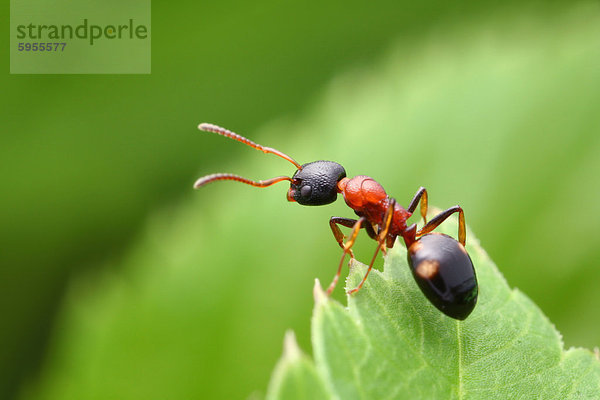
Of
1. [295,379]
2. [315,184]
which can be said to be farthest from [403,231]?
[295,379]

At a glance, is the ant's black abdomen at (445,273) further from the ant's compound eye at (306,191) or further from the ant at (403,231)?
the ant's compound eye at (306,191)

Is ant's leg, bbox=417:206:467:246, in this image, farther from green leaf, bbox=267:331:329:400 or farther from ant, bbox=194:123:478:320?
green leaf, bbox=267:331:329:400

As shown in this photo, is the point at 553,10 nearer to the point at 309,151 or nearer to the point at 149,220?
the point at 309,151

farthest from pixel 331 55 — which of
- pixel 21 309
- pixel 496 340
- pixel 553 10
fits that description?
pixel 496 340

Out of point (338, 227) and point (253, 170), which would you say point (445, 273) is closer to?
point (338, 227)

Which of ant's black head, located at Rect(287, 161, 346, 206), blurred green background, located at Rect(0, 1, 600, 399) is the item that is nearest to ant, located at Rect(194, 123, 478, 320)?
ant's black head, located at Rect(287, 161, 346, 206)

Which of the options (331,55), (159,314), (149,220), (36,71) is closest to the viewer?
(159,314)
